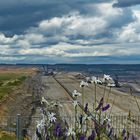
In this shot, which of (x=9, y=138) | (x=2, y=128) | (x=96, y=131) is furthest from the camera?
(x=2, y=128)

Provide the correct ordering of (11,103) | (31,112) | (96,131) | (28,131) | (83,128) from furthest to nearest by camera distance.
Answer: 1. (11,103)
2. (31,112)
3. (28,131)
4. (83,128)
5. (96,131)

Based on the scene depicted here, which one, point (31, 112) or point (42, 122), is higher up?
point (42, 122)

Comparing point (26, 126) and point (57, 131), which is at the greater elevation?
point (57, 131)

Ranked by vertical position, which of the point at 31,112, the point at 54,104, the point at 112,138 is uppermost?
the point at 54,104

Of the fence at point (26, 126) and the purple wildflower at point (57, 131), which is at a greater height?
the purple wildflower at point (57, 131)

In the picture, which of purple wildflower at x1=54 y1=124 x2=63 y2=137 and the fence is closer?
purple wildflower at x1=54 y1=124 x2=63 y2=137

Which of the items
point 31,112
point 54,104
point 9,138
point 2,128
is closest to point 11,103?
point 31,112

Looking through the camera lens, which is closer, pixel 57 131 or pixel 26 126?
pixel 57 131

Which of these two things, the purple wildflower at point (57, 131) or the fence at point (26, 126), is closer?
the purple wildflower at point (57, 131)

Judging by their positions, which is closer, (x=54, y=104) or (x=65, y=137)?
(x=65, y=137)

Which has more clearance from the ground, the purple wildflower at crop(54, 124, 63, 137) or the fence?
the purple wildflower at crop(54, 124, 63, 137)

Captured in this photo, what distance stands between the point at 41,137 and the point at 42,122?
0.21 metres

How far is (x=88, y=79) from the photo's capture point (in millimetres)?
6379

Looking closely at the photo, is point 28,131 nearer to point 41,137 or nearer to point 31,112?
point 41,137
